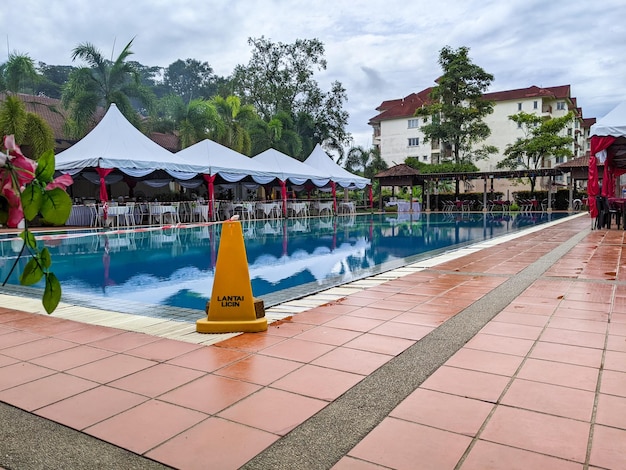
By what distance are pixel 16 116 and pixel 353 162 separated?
2250 centimetres

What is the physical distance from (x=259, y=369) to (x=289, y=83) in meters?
34.3

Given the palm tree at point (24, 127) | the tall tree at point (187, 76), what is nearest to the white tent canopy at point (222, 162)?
the palm tree at point (24, 127)

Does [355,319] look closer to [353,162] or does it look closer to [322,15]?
[322,15]

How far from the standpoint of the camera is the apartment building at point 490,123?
43219mm

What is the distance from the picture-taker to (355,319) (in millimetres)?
3814

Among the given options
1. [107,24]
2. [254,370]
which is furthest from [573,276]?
[107,24]

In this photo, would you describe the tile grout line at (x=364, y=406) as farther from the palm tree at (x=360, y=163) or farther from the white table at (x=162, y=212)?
the palm tree at (x=360, y=163)

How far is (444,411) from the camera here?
7.00 ft

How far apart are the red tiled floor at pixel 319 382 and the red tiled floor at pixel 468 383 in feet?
1.27

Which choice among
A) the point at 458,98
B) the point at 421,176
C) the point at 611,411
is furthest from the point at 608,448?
the point at 458,98

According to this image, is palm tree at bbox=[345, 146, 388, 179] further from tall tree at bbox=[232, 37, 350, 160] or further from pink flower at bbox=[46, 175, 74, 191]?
pink flower at bbox=[46, 175, 74, 191]

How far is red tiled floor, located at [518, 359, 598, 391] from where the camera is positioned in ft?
7.95

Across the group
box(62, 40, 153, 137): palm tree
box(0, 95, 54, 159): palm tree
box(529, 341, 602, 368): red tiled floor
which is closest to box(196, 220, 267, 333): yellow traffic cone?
box(529, 341, 602, 368): red tiled floor

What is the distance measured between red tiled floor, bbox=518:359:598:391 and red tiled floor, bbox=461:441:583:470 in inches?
30.7
